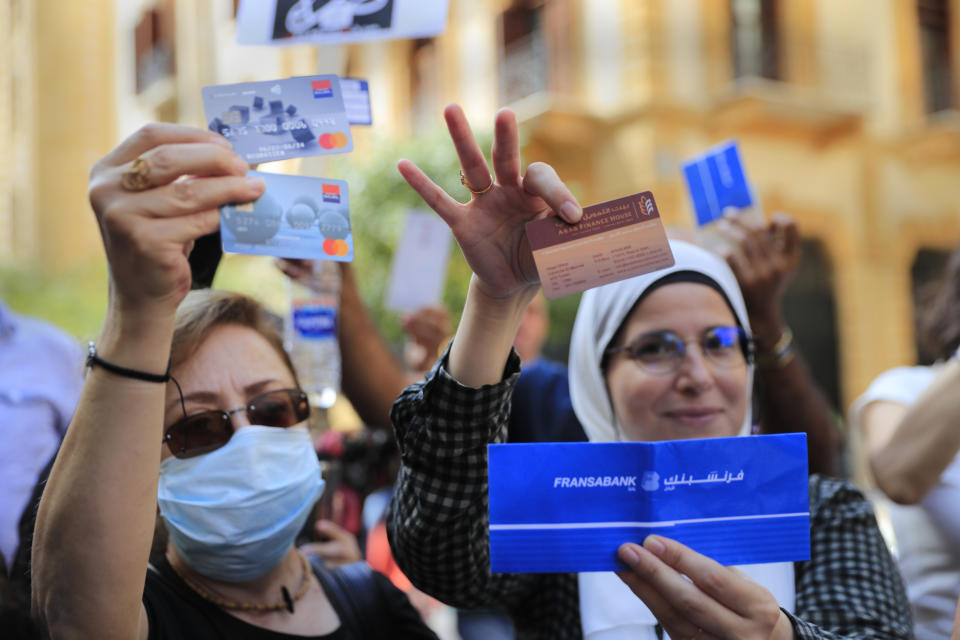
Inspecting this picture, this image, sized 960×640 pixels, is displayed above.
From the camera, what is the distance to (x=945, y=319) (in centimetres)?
284

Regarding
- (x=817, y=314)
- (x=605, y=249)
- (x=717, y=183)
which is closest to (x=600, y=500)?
(x=605, y=249)

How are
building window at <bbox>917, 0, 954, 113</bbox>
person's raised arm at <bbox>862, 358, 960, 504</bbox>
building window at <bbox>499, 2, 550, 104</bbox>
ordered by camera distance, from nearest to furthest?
person's raised arm at <bbox>862, 358, 960, 504</bbox>, building window at <bbox>499, 2, 550, 104</bbox>, building window at <bbox>917, 0, 954, 113</bbox>

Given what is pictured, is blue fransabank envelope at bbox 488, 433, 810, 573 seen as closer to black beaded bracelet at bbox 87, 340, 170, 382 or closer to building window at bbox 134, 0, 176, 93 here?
black beaded bracelet at bbox 87, 340, 170, 382

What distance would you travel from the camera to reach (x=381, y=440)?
3.47 meters

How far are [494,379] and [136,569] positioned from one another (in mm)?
666

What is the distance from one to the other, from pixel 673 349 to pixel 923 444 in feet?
2.71

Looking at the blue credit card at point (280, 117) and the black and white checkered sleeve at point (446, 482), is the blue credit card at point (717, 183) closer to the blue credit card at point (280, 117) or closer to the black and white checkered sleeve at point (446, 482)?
the black and white checkered sleeve at point (446, 482)

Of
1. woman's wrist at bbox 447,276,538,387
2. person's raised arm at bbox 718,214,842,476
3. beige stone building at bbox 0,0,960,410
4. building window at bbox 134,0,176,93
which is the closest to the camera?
woman's wrist at bbox 447,276,538,387

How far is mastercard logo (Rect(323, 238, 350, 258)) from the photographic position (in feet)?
5.23

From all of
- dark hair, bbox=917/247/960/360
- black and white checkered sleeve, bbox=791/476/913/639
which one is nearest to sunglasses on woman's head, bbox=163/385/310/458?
black and white checkered sleeve, bbox=791/476/913/639

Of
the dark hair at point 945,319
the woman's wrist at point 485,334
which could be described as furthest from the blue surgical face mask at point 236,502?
the dark hair at point 945,319

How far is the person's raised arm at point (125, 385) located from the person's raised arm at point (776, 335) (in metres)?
1.58

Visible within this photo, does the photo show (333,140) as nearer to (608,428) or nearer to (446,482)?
(446,482)

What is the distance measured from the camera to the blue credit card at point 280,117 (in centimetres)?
161
